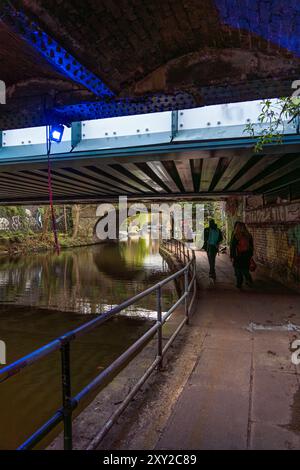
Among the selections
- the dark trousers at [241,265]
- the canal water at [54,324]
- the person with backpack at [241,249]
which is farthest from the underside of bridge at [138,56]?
the dark trousers at [241,265]

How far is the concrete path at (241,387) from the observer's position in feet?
8.19

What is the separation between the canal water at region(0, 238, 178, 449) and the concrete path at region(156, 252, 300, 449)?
6.13 ft

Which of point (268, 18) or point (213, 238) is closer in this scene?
point (268, 18)

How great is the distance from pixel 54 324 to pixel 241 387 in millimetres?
5345

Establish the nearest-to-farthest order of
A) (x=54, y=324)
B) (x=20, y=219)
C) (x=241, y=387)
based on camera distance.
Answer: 1. (x=241, y=387)
2. (x=54, y=324)
3. (x=20, y=219)

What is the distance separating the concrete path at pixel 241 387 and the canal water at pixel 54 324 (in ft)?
6.13

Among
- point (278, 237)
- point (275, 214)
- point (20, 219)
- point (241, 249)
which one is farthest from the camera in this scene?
point (20, 219)

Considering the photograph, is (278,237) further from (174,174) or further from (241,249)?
(174,174)

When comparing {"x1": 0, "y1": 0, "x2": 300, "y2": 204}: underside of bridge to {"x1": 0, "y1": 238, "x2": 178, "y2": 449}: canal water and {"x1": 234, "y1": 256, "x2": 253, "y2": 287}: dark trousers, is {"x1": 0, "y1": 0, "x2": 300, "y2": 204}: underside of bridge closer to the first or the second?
{"x1": 0, "y1": 238, "x2": 178, "y2": 449}: canal water

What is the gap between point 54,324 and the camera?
7.61 metres

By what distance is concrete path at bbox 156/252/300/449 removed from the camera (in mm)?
2496

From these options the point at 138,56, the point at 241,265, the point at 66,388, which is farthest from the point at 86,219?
the point at 66,388

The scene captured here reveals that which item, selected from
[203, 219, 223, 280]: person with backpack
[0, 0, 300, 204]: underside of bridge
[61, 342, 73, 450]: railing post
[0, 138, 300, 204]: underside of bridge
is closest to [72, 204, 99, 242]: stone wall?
[0, 138, 300, 204]: underside of bridge

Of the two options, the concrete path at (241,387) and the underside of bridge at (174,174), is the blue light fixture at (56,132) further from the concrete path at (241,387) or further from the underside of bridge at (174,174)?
the concrete path at (241,387)
